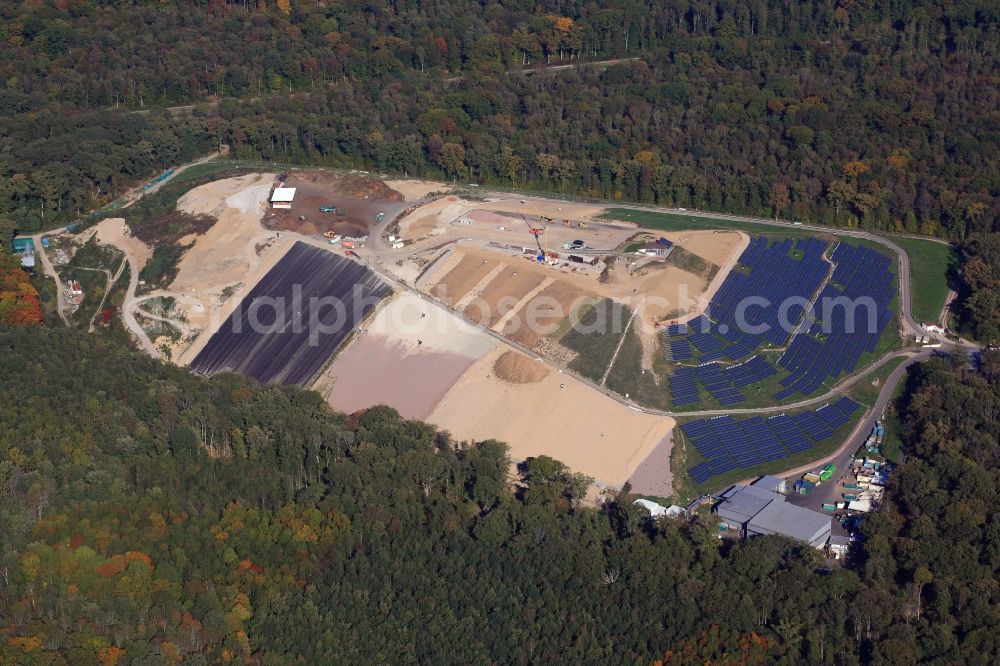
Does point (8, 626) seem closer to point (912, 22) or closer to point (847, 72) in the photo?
point (847, 72)

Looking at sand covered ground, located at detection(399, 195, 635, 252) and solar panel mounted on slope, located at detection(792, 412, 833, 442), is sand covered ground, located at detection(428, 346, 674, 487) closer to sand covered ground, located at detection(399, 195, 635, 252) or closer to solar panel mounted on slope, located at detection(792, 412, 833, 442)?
solar panel mounted on slope, located at detection(792, 412, 833, 442)

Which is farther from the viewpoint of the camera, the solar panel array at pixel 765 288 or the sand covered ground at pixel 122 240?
the sand covered ground at pixel 122 240

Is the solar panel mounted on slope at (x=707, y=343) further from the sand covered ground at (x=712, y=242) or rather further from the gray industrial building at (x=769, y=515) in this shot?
the gray industrial building at (x=769, y=515)

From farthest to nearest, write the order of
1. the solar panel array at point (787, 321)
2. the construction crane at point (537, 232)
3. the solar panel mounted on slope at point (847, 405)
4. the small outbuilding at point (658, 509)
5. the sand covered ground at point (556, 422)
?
the construction crane at point (537, 232) → the solar panel array at point (787, 321) → the solar panel mounted on slope at point (847, 405) → the sand covered ground at point (556, 422) → the small outbuilding at point (658, 509)

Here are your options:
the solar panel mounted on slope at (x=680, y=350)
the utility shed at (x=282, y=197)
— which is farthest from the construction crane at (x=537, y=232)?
the utility shed at (x=282, y=197)

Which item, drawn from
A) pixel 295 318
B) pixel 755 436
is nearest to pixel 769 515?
pixel 755 436

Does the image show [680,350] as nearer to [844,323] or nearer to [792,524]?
[844,323]

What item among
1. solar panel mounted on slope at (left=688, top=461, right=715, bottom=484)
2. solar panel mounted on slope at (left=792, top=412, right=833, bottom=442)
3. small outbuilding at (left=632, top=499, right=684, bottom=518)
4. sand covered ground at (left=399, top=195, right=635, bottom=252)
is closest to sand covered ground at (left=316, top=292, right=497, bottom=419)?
sand covered ground at (left=399, top=195, right=635, bottom=252)
